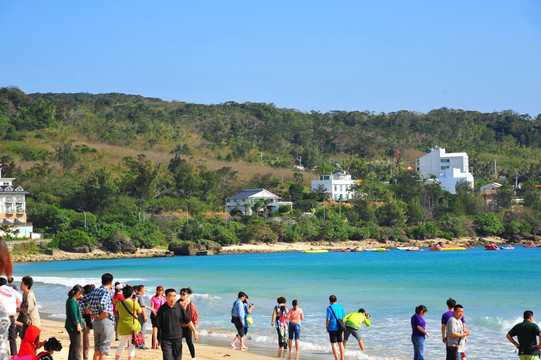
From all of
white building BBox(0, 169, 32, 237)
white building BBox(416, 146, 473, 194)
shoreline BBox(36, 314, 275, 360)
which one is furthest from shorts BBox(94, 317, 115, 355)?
white building BBox(416, 146, 473, 194)

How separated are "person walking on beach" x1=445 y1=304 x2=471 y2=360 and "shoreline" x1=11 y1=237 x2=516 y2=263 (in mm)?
54804

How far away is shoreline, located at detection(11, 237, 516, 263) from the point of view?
214 feet

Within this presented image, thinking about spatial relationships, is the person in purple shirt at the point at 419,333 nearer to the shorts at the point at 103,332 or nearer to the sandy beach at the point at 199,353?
the sandy beach at the point at 199,353

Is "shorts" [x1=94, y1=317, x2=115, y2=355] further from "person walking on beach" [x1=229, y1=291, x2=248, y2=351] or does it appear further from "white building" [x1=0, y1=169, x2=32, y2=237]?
"white building" [x1=0, y1=169, x2=32, y2=237]

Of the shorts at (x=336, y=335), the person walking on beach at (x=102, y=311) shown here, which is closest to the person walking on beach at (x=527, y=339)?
the shorts at (x=336, y=335)

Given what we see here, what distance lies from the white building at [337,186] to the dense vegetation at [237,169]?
7.17ft

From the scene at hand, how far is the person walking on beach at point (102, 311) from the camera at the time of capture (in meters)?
9.72

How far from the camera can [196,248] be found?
246ft

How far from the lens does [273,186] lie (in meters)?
104

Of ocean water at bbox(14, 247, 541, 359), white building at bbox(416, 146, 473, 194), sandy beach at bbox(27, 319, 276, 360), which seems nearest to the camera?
sandy beach at bbox(27, 319, 276, 360)

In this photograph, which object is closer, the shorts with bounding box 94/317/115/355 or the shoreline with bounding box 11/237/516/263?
the shorts with bounding box 94/317/115/355

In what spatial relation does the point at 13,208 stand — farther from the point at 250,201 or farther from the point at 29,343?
the point at 29,343

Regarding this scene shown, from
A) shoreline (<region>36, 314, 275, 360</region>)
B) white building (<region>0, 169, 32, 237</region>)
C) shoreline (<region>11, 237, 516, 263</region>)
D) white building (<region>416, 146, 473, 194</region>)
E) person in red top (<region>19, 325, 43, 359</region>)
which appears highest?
white building (<region>416, 146, 473, 194</region>)

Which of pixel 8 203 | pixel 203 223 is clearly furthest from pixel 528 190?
pixel 8 203
